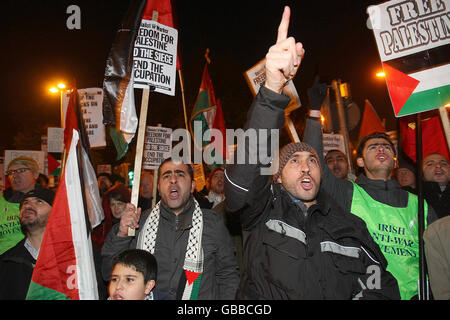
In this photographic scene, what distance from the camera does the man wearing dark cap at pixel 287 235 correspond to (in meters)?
2.08

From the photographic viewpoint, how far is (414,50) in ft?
10.7

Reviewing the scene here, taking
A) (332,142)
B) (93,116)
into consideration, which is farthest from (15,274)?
(332,142)

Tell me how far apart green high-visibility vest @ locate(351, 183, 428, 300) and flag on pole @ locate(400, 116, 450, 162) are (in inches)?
88.2

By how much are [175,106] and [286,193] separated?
75.5 ft

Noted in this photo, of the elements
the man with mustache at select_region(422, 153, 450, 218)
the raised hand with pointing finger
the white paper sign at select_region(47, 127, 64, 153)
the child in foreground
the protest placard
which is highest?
the white paper sign at select_region(47, 127, 64, 153)

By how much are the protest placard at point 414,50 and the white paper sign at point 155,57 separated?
6.74 feet

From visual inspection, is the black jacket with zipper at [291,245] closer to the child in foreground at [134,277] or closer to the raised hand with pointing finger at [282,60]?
the raised hand with pointing finger at [282,60]

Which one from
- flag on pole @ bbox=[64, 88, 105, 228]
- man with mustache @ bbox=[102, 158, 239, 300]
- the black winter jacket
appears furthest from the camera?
the black winter jacket

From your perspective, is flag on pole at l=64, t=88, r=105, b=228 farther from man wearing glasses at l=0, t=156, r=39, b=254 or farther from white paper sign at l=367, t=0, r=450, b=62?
white paper sign at l=367, t=0, r=450, b=62

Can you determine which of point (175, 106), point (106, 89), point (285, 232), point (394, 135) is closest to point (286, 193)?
point (285, 232)

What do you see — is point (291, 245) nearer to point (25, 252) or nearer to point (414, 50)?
point (414, 50)

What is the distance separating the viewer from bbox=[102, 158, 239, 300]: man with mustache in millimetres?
2984

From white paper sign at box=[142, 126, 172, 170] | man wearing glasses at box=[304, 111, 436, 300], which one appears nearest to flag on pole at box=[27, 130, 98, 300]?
man wearing glasses at box=[304, 111, 436, 300]

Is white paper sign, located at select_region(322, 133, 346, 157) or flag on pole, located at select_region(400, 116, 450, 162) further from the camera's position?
white paper sign, located at select_region(322, 133, 346, 157)
